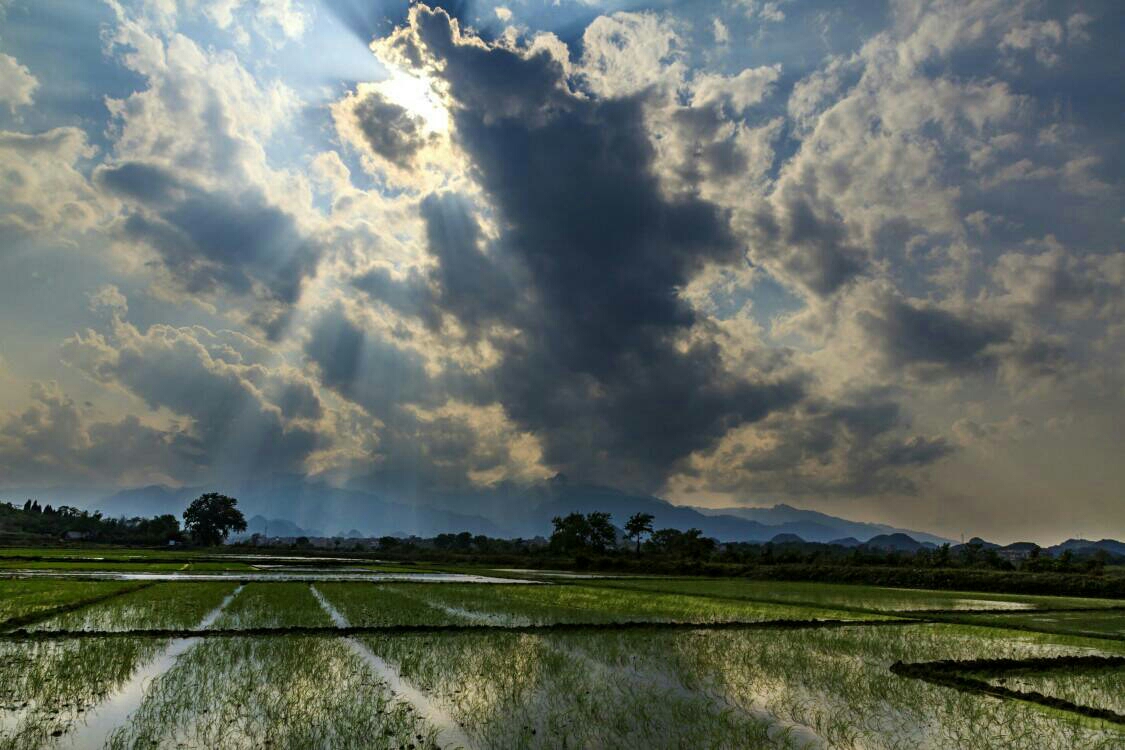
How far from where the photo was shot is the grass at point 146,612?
15.8 m

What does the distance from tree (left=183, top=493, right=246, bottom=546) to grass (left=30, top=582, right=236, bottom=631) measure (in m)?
111

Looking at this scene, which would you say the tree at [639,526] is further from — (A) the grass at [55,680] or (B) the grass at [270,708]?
(B) the grass at [270,708]

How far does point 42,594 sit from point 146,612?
7.06m

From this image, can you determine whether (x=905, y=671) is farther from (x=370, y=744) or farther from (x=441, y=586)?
(x=441, y=586)

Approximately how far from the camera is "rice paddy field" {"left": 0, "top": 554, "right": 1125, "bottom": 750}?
299 inches

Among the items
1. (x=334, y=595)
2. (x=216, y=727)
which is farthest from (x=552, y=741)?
(x=334, y=595)

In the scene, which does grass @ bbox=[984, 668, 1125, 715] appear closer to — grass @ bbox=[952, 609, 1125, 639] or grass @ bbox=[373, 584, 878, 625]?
grass @ bbox=[952, 609, 1125, 639]

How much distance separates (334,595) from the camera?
83.6 ft

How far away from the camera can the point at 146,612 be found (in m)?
18.5

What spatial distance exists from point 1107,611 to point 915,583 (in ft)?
66.5

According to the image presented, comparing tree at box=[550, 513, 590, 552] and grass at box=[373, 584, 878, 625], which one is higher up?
tree at box=[550, 513, 590, 552]

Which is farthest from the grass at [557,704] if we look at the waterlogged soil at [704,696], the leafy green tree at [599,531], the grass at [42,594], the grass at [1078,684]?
the leafy green tree at [599,531]

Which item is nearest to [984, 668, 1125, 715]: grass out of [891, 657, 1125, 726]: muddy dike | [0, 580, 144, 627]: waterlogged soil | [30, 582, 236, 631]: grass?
[891, 657, 1125, 726]: muddy dike

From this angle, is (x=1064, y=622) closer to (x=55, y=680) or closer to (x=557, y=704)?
(x=557, y=704)
